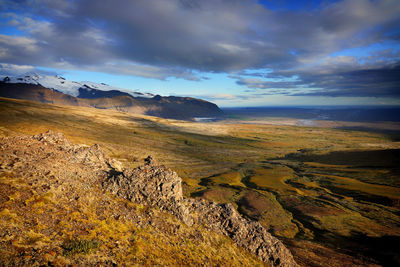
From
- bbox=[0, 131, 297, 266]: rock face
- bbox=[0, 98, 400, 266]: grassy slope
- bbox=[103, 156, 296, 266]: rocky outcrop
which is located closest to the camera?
Answer: bbox=[0, 131, 297, 266]: rock face

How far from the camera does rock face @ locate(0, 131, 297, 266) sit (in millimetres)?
19922

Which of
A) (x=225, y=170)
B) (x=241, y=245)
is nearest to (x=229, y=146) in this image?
(x=225, y=170)

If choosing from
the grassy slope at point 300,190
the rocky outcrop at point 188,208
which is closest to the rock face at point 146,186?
the rocky outcrop at point 188,208

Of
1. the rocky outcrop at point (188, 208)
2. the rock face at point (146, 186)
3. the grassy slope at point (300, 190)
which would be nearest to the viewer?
the rock face at point (146, 186)

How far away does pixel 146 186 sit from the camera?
22.2m

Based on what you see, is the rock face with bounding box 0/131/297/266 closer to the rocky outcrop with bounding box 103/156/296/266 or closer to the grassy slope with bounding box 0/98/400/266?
the rocky outcrop with bounding box 103/156/296/266

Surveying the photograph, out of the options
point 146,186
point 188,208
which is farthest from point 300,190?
point 146,186

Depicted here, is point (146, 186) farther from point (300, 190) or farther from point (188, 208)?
point (300, 190)

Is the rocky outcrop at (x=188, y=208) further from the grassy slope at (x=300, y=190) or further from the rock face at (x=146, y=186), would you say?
the grassy slope at (x=300, y=190)

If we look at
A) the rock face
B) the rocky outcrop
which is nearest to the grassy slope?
the rocky outcrop

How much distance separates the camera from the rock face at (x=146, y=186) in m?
19.9

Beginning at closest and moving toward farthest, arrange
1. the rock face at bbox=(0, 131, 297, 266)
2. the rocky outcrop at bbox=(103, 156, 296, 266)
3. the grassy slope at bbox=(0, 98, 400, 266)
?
the rock face at bbox=(0, 131, 297, 266)
the rocky outcrop at bbox=(103, 156, 296, 266)
the grassy slope at bbox=(0, 98, 400, 266)

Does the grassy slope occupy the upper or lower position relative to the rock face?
lower

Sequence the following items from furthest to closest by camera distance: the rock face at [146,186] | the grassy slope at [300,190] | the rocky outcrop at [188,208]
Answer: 1. the grassy slope at [300,190]
2. the rocky outcrop at [188,208]
3. the rock face at [146,186]
